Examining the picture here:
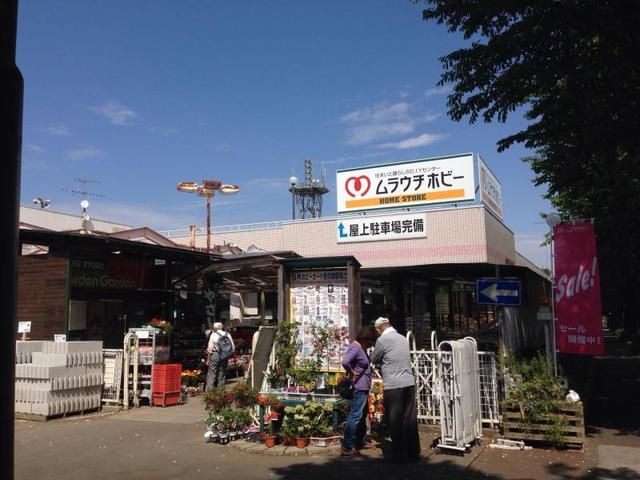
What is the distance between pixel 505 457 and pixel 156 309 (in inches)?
461

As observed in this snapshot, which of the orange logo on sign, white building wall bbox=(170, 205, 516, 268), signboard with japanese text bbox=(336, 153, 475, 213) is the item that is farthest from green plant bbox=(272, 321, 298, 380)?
the orange logo on sign

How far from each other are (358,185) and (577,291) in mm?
19454

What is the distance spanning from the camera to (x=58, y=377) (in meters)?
10.9

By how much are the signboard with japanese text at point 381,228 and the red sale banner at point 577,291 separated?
17270mm

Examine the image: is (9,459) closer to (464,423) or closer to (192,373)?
(464,423)

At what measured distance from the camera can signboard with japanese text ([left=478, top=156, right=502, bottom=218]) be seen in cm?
2578

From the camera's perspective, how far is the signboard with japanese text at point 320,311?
941 cm

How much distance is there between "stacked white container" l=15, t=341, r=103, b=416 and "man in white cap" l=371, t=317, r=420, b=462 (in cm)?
670

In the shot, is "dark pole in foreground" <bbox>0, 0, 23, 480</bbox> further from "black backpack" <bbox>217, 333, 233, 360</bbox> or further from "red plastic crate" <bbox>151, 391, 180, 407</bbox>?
"black backpack" <bbox>217, 333, 233, 360</bbox>

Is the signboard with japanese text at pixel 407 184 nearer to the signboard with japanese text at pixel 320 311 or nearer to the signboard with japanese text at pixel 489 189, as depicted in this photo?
the signboard with japanese text at pixel 489 189

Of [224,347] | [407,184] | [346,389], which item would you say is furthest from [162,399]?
[407,184]

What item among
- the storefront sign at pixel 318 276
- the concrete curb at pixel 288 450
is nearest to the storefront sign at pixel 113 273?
the storefront sign at pixel 318 276

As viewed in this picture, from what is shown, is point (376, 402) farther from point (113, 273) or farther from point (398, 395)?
point (113, 273)

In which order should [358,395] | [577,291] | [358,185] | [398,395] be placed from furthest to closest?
[358,185], [577,291], [358,395], [398,395]
